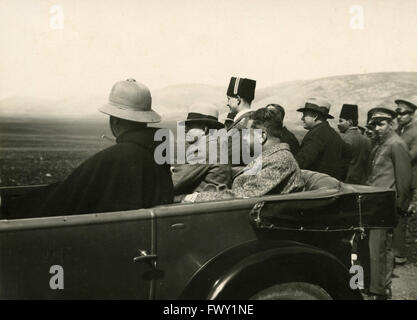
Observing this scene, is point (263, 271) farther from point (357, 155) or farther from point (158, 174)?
point (357, 155)

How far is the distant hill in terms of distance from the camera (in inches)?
270

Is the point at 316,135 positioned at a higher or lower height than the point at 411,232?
higher

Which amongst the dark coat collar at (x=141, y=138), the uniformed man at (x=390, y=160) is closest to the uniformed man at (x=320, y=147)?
the uniformed man at (x=390, y=160)

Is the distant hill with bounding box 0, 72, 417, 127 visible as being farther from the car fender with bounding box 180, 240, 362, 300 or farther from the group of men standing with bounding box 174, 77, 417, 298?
the car fender with bounding box 180, 240, 362, 300

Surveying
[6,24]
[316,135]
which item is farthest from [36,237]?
[6,24]

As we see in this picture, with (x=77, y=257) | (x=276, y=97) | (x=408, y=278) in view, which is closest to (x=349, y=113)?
(x=408, y=278)

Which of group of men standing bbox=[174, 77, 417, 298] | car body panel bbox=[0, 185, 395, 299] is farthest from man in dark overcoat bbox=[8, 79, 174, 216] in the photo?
group of men standing bbox=[174, 77, 417, 298]

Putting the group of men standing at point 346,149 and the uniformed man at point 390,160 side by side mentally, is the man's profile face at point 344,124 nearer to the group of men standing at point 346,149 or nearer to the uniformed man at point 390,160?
the group of men standing at point 346,149

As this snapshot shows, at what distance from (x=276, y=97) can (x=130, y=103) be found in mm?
5692

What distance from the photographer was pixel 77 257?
2.18m
